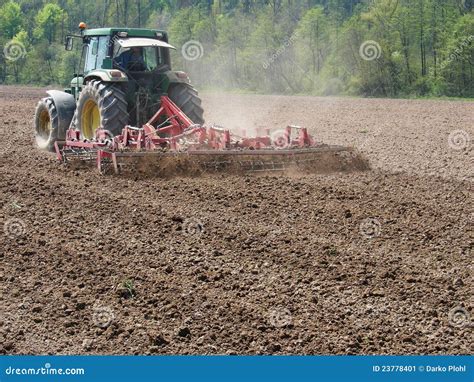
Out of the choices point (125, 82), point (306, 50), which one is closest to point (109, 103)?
point (125, 82)

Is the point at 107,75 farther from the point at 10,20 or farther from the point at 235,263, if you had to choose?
the point at 10,20

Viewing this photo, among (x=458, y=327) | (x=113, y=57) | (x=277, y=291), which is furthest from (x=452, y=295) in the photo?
(x=113, y=57)

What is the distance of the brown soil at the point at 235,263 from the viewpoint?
5004 millimetres

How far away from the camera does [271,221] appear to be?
7.92 m

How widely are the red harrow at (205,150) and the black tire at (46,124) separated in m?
1.37

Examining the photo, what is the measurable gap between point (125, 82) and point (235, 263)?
593cm

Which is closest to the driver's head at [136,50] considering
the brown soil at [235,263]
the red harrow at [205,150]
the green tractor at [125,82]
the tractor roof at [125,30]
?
the green tractor at [125,82]

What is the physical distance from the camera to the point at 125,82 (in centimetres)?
1171

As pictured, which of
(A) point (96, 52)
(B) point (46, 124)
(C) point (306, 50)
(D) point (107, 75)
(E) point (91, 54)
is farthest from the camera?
(C) point (306, 50)

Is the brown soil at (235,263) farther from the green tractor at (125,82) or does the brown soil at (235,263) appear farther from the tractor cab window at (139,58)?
the tractor cab window at (139,58)

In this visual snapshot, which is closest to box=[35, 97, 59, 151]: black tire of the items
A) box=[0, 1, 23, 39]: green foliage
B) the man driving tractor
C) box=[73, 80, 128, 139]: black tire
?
box=[73, 80, 128, 139]: black tire

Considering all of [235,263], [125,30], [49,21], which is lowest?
[235,263]

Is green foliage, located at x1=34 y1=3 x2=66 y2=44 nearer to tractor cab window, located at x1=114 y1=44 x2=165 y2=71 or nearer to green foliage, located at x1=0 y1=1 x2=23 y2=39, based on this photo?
green foliage, located at x1=0 y1=1 x2=23 y2=39

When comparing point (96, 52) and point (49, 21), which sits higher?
point (49, 21)
